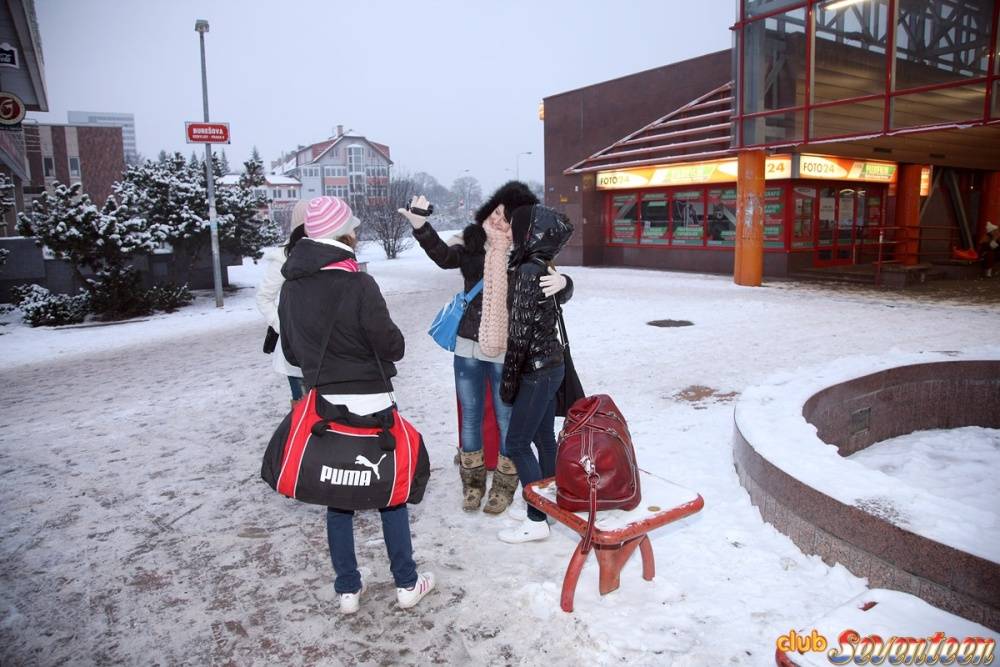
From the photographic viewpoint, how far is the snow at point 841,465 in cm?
279

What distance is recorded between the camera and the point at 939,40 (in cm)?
1569

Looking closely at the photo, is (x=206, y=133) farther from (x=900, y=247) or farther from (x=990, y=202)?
(x=990, y=202)

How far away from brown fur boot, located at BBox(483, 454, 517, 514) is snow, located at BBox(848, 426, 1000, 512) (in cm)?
265

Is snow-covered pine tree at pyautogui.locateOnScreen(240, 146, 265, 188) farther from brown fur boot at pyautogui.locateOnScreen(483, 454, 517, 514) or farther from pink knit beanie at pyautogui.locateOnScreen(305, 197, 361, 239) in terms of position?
pink knit beanie at pyautogui.locateOnScreen(305, 197, 361, 239)

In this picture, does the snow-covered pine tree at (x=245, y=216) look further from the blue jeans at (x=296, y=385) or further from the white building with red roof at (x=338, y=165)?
the white building with red roof at (x=338, y=165)

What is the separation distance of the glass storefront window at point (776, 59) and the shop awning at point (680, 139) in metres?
1.47

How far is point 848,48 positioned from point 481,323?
15.9 metres

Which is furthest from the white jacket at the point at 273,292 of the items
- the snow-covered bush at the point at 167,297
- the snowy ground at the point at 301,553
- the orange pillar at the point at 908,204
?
the orange pillar at the point at 908,204

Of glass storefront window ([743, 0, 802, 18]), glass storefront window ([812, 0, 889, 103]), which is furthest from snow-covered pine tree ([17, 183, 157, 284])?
glass storefront window ([812, 0, 889, 103])

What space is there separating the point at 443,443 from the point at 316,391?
2.71 metres

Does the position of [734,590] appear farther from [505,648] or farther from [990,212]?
[990,212]

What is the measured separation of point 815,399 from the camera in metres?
4.88

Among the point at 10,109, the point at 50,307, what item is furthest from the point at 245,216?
the point at 10,109

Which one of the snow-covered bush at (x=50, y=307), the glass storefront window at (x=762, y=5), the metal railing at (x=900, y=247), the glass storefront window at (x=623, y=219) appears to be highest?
the glass storefront window at (x=762, y=5)
